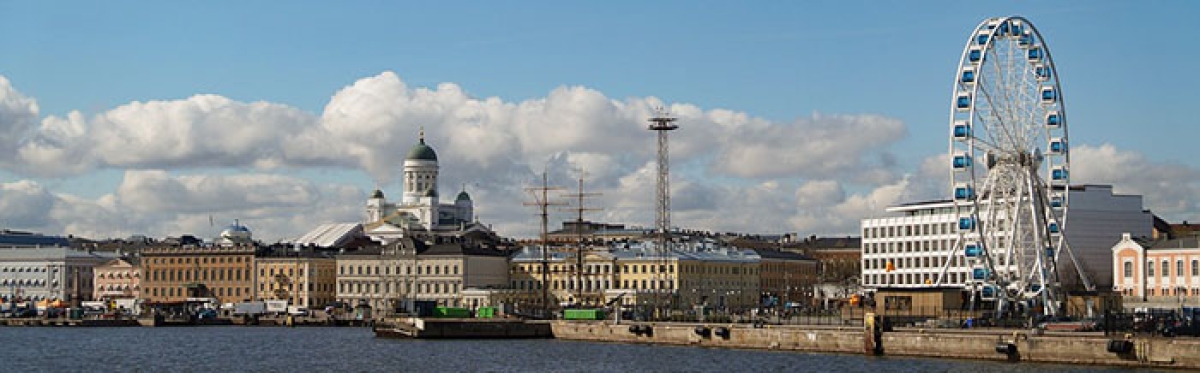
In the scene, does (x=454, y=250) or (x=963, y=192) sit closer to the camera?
(x=963, y=192)

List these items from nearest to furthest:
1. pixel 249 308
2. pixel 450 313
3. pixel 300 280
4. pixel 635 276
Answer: pixel 450 313 < pixel 635 276 < pixel 249 308 < pixel 300 280

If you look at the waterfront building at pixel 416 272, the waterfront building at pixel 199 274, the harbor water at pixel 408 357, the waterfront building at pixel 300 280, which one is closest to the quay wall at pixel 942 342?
the harbor water at pixel 408 357

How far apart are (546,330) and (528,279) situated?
191 ft

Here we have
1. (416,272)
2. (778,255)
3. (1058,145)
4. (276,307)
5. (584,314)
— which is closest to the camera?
(1058,145)

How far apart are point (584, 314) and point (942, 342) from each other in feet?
148

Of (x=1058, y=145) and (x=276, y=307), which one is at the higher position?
(x=1058, y=145)

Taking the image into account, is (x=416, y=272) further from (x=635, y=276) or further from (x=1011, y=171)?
(x=1011, y=171)

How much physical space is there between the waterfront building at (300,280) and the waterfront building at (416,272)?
502cm

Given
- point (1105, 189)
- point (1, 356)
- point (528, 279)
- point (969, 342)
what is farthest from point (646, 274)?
point (969, 342)

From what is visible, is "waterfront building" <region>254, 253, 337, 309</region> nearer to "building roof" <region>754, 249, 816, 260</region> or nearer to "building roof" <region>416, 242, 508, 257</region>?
"building roof" <region>416, 242, 508, 257</region>

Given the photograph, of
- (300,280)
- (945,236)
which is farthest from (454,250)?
(945,236)

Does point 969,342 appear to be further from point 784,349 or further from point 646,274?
point 646,274

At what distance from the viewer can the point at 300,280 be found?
601 feet

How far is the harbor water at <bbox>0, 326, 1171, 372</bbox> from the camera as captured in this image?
7650 cm
